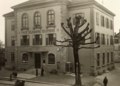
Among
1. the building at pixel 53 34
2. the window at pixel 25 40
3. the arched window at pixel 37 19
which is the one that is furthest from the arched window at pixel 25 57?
the arched window at pixel 37 19

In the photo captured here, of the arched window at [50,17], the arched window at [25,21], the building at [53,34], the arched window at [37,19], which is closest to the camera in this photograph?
the building at [53,34]

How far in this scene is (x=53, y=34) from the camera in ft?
104

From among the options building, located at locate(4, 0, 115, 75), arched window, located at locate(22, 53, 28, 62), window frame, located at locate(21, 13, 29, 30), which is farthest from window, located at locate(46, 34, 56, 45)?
arched window, located at locate(22, 53, 28, 62)

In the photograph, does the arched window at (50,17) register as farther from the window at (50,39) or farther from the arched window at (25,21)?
the arched window at (25,21)

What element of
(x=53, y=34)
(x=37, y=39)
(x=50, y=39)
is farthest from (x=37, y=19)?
(x=50, y=39)

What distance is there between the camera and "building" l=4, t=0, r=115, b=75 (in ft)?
101

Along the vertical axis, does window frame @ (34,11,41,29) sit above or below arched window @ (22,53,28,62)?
above

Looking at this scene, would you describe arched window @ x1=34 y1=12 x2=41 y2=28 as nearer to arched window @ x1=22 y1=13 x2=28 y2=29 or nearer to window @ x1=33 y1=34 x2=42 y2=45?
window @ x1=33 y1=34 x2=42 y2=45

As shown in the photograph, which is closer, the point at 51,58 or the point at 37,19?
the point at 51,58

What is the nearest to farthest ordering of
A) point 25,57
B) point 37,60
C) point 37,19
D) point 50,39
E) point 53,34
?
point 53,34, point 50,39, point 37,60, point 37,19, point 25,57

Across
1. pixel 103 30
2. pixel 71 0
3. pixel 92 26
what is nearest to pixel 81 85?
pixel 92 26

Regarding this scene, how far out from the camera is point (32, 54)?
33.9 meters

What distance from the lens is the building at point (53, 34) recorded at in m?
30.8

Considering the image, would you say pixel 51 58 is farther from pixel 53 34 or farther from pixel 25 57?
pixel 25 57
